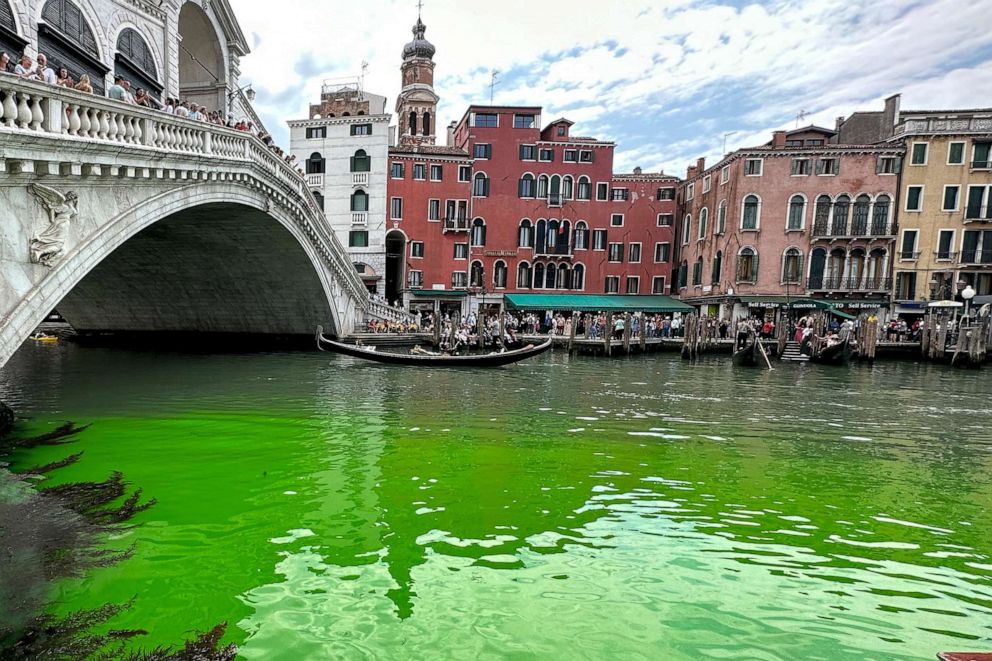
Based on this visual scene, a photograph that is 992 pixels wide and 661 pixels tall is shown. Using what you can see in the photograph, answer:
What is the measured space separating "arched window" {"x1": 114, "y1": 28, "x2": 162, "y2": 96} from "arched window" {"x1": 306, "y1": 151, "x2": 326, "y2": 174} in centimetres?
1395

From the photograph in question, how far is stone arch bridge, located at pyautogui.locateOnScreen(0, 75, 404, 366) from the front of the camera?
5430 mm

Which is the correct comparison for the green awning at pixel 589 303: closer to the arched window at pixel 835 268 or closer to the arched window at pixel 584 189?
the arched window at pixel 584 189

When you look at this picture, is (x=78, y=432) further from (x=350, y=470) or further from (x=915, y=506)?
(x=915, y=506)

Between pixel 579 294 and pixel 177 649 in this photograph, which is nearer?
pixel 177 649

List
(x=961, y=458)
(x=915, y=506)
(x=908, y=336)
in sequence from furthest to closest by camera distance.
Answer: (x=908, y=336) < (x=961, y=458) < (x=915, y=506)

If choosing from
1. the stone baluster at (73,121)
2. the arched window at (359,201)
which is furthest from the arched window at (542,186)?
the stone baluster at (73,121)

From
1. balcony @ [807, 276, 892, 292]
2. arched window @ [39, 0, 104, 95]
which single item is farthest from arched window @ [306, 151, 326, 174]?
balcony @ [807, 276, 892, 292]

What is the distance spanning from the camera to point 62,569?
3344 millimetres

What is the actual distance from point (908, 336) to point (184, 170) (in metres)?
25.9

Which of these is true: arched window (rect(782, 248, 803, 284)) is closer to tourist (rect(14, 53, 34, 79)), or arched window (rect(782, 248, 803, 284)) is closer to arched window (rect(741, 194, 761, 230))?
arched window (rect(741, 194, 761, 230))

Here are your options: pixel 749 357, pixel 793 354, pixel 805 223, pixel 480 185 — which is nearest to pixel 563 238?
pixel 480 185

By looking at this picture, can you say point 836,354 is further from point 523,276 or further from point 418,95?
point 418,95

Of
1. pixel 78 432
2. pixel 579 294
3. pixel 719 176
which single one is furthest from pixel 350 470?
pixel 719 176

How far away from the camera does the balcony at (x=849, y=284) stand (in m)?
24.3
